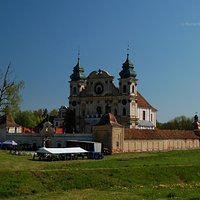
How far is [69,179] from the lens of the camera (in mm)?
35344

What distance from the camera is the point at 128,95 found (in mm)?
84812

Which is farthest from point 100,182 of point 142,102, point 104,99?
point 142,102

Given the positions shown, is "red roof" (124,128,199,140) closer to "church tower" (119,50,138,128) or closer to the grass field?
"church tower" (119,50,138,128)

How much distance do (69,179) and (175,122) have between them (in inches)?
4082

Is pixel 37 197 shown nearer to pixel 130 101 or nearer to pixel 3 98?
pixel 3 98

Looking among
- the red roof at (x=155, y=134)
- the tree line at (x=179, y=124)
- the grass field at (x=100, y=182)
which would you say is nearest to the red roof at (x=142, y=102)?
the red roof at (x=155, y=134)

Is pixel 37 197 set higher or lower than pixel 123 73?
lower

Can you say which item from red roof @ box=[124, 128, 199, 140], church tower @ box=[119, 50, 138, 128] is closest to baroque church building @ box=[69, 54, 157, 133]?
church tower @ box=[119, 50, 138, 128]

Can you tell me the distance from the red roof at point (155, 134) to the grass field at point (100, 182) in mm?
25072

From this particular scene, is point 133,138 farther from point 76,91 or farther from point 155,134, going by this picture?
point 76,91

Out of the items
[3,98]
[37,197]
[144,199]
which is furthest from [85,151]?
[144,199]

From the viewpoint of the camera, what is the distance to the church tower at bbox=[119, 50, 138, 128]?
84.6 m

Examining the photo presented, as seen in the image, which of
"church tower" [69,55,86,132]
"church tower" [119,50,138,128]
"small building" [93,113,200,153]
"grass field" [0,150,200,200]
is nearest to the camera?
"grass field" [0,150,200,200]

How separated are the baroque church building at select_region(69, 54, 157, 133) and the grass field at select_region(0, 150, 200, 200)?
40840 mm
